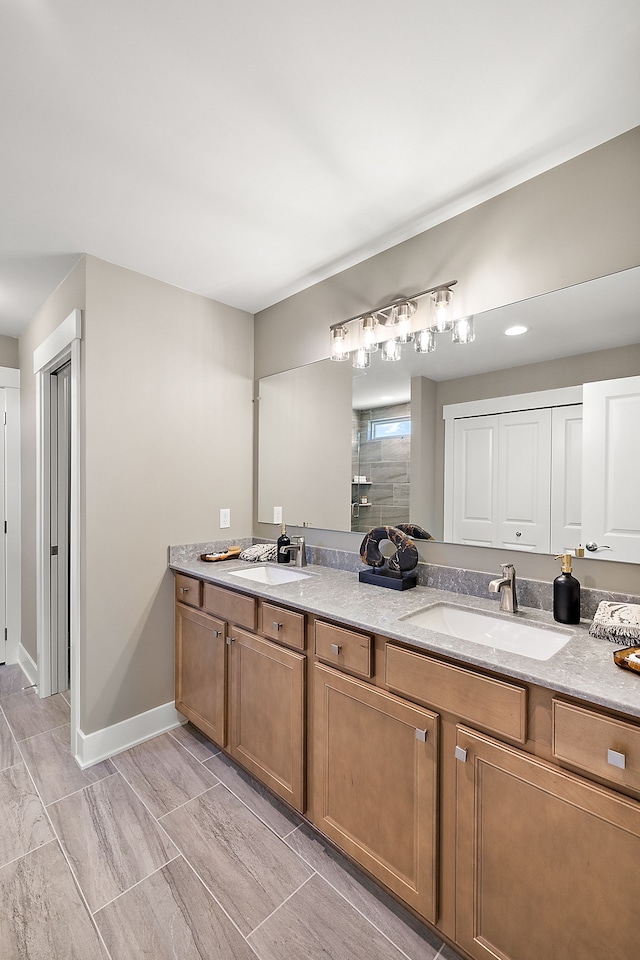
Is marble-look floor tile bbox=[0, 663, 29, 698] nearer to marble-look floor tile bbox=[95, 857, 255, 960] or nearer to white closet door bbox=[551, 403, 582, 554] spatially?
marble-look floor tile bbox=[95, 857, 255, 960]

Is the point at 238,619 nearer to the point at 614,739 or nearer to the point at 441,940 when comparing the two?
the point at 441,940

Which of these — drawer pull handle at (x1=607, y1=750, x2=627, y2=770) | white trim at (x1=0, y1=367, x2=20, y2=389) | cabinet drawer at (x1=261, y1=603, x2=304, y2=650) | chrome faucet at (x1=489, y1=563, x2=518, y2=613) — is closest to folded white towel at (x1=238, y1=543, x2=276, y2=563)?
cabinet drawer at (x1=261, y1=603, x2=304, y2=650)

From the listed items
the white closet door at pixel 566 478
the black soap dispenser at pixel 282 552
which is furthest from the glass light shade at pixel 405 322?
the black soap dispenser at pixel 282 552

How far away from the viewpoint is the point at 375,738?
143cm

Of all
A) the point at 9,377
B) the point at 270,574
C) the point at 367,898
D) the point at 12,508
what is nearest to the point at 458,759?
the point at 367,898

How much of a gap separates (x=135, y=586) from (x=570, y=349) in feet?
7.23

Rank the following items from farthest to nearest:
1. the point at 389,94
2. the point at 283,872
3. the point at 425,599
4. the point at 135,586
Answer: the point at 135,586 < the point at 425,599 < the point at 283,872 < the point at 389,94

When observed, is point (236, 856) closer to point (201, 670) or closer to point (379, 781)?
point (379, 781)

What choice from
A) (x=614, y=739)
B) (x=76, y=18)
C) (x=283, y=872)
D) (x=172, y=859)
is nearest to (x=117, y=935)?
(x=172, y=859)

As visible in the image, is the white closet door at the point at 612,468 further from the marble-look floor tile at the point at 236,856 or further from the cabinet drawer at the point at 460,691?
the marble-look floor tile at the point at 236,856

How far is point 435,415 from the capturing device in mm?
1944

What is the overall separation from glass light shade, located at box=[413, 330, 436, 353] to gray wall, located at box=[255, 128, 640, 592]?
142 millimetres

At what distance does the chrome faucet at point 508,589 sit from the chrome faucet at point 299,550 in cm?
110

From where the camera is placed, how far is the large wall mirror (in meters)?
1.47
